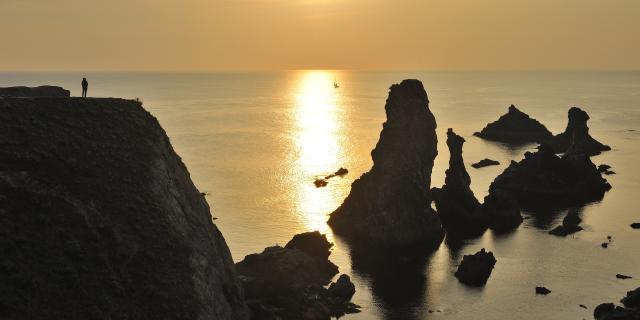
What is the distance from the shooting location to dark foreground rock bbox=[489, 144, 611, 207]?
13888 centimetres

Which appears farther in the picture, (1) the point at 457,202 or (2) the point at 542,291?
(1) the point at 457,202

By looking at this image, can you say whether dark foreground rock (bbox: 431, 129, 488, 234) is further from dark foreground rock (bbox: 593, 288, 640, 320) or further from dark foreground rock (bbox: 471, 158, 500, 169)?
dark foreground rock (bbox: 471, 158, 500, 169)

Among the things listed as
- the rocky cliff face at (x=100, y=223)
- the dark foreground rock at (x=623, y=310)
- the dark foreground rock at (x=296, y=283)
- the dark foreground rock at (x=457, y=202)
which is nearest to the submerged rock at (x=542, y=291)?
the dark foreground rock at (x=623, y=310)

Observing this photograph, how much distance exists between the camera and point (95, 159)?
49438 millimetres

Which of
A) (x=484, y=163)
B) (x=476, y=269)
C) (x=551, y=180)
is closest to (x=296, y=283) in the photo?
(x=476, y=269)

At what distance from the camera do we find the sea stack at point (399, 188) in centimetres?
10375

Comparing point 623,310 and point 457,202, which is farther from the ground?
point 457,202

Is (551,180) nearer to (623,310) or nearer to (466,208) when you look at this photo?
(466,208)

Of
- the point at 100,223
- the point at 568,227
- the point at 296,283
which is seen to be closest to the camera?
the point at 100,223

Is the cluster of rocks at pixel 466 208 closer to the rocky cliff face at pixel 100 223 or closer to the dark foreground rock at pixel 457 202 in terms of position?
the dark foreground rock at pixel 457 202

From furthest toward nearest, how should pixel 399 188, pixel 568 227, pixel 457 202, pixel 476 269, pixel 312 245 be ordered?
1. pixel 457 202
2. pixel 568 227
3. pixel 399 188
4. pixel 312 245
5. pixel 476 269

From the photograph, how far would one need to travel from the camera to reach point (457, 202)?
11775cm

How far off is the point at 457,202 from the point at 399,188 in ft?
59.8

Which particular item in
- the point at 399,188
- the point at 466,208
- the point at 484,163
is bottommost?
the point at 466,208
